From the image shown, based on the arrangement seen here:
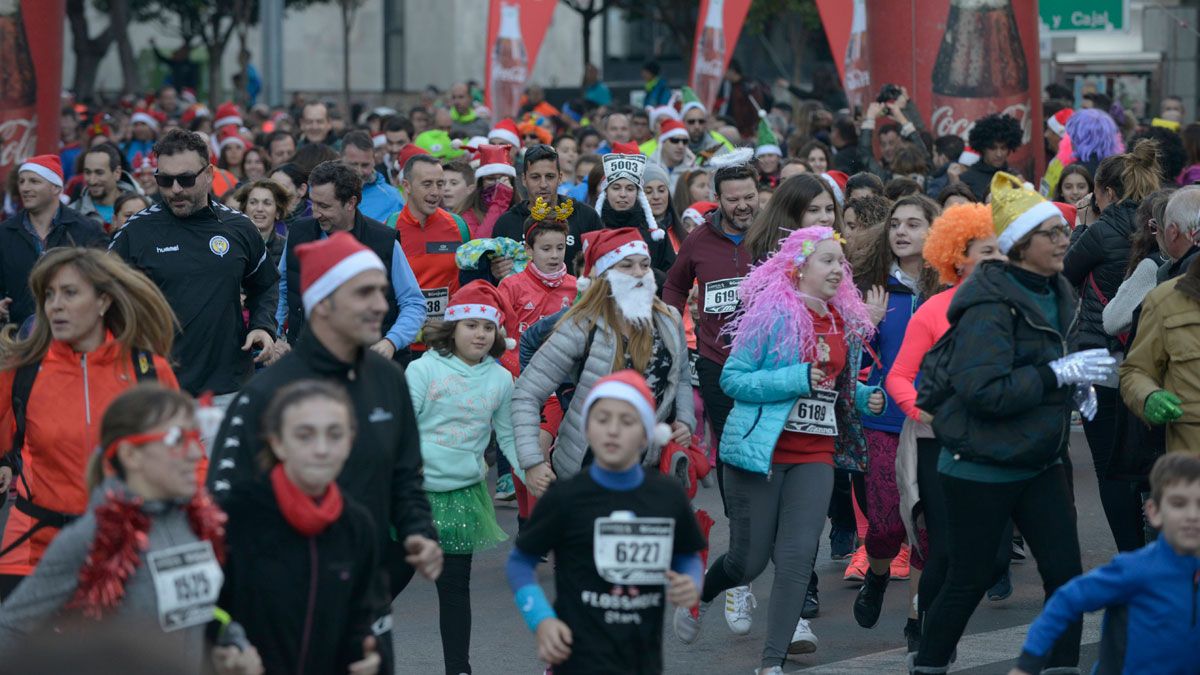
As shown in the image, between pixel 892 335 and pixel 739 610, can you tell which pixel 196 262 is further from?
pixel 892 335

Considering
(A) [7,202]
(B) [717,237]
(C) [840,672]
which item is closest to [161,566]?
(C) [840,672]

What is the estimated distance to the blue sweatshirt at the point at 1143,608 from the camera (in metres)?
5.05

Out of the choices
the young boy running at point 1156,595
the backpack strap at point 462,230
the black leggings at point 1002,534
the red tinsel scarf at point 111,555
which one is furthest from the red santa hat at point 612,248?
the backpack strap at point 462,230

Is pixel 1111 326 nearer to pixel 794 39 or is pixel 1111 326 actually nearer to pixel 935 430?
pixel 935 430

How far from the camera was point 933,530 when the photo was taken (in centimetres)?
696

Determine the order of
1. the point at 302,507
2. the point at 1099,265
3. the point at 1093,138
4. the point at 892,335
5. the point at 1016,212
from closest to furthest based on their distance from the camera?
the point at 302,507, the point at 1016,212, the point at 892,335, the point at 1099,265, the point at 1093,138

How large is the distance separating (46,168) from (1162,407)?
6.25m

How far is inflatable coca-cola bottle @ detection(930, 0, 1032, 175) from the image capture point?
53.1 feet

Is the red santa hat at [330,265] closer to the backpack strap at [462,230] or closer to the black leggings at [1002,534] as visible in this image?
the black leggings at [1002,534]

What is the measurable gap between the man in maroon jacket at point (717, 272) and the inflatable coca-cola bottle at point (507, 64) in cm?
1203

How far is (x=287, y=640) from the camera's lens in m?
4.61

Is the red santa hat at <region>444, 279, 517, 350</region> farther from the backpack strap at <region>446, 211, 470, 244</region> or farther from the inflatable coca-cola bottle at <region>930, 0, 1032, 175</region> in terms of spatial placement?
the inflatable coca-cola bottle at <region>930, 0, 1032, 175</region>

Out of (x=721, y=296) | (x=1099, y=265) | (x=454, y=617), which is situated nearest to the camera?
(x=454, y=617)

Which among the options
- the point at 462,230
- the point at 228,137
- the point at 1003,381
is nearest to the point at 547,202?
the point at 462,230
